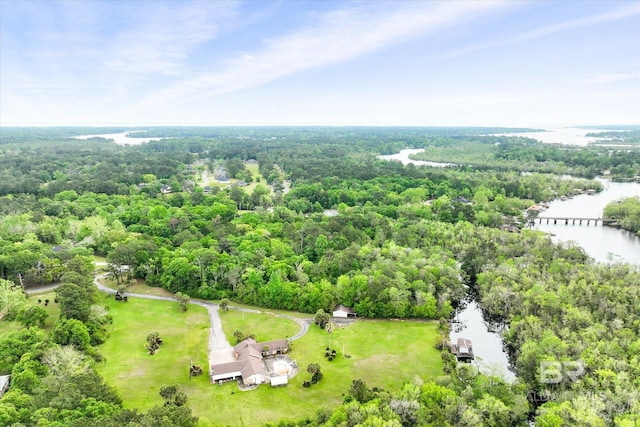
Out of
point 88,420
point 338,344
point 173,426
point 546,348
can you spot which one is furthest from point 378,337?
point 88,420

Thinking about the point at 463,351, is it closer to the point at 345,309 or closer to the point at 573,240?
the point at 345,309

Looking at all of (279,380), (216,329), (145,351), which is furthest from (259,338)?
(145,351)

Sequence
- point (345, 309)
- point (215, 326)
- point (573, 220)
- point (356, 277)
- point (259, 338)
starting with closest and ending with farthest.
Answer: point (259, 338)
point (215, 326)
point (345, 309)
point (356, 277)
point (573, 220)

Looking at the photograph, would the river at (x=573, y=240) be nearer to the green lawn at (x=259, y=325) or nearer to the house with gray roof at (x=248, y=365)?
the green lawn at (x=259, y=325)

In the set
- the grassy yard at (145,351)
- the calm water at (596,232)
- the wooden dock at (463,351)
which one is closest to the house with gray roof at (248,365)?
the grassy yard at (145,351)

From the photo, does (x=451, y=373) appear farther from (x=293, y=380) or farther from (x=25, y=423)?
(x=25, y=423)

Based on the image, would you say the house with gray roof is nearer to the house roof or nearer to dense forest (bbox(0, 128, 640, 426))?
dense forest (bbox(0, 128, 640, 426))
